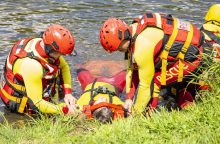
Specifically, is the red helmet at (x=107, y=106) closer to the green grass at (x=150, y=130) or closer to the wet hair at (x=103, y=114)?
the wet hair at (x=103, y=114)

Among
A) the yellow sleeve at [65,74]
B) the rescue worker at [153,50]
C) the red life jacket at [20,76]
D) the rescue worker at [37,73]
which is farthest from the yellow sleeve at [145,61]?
the yellow sleeve at [65,74]

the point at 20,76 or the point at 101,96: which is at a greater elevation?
the point at 20,76

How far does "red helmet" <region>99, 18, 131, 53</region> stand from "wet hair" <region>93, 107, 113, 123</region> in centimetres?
87

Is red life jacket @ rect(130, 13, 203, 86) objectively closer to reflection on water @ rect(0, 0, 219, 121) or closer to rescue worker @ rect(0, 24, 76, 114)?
rescue worker @ rect(0, 24, 76, 114)

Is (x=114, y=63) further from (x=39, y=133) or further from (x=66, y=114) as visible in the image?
(x=39, y=133)

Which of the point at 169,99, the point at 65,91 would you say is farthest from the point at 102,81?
the point at 169,99

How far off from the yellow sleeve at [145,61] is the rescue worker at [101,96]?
1.31ft

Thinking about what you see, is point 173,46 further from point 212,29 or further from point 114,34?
point 212,29

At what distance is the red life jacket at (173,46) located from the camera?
648 cm

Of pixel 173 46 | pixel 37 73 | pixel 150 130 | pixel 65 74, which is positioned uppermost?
pixel 173 46

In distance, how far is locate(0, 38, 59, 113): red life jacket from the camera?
6.85 metres

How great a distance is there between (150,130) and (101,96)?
2.13 metres

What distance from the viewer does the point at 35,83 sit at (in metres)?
6.68

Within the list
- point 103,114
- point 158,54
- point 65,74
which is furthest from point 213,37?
point 65,74
